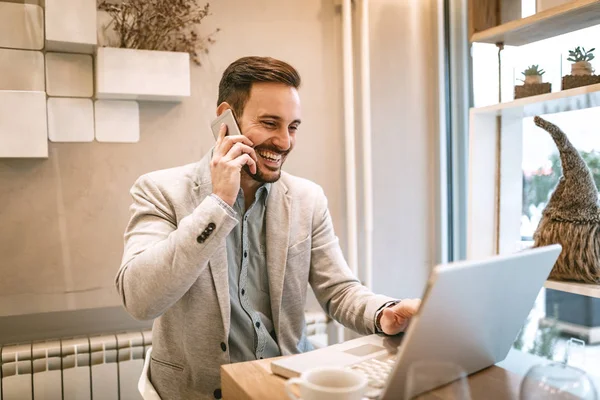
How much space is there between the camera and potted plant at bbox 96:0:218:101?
197cm

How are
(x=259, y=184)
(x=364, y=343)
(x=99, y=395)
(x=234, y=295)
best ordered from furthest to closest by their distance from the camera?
(x=99, y=395) → (x=259, y=184) → (x=234, y=295) → (x=364, y=343)

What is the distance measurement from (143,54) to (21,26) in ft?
1.44

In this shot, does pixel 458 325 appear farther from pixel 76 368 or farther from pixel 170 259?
pixel 76 368

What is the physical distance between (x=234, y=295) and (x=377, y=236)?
124 cm

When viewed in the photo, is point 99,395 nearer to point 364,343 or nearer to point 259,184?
point 259,184

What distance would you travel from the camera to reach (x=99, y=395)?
6.49 feet

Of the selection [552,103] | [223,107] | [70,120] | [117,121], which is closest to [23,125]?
[70,120]

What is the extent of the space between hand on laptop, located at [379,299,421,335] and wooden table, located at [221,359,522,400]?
237mm

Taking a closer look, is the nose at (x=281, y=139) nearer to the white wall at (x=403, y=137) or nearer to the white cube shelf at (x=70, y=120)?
the white cube shelf at (x=70, y=120)

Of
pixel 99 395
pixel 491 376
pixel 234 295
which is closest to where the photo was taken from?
pixel 491 376

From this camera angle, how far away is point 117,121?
210cm

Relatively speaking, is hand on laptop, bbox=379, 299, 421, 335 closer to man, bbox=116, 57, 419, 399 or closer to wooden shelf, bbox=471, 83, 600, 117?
man, bbox=116, 57, 419, 399

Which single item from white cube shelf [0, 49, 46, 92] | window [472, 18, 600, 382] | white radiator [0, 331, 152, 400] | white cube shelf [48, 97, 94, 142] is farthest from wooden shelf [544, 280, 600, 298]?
white cube shelf [0, 49, 46, 92]

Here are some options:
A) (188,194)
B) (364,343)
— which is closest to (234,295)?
(188,194)
